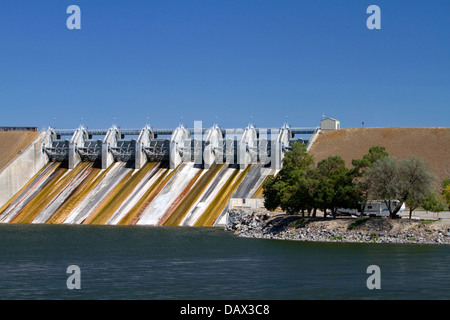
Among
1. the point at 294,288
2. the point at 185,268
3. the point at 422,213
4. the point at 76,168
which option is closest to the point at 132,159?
the point at 76,168

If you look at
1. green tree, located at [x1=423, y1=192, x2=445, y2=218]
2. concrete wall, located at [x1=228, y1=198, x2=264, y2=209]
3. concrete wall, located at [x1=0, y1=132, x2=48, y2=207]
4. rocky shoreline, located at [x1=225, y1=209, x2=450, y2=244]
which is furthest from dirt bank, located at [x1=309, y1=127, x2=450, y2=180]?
concrete wall, located at [x1=0, y1=132, x2=48, y2=207]

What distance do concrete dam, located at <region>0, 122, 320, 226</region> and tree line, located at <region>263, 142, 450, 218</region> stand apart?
1178 cm

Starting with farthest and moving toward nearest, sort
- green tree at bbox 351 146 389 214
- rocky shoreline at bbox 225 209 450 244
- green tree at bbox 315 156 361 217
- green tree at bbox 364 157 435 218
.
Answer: green tree at bbox 315 156 361 217 < green tree at bbox 351 146 389 214 < green tree at bbox 364 157 435 218 < rocky shoreline at bbox 225 209 450 244

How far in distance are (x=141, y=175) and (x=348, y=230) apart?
186ft

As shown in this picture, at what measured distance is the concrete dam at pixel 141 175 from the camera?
97.4m

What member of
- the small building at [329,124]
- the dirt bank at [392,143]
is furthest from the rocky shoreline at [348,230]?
the small building at [329,124]

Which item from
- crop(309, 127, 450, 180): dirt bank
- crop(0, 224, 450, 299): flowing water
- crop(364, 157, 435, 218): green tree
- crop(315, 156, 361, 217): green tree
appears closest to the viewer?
crop(0, 224, 450, 299): flowing water

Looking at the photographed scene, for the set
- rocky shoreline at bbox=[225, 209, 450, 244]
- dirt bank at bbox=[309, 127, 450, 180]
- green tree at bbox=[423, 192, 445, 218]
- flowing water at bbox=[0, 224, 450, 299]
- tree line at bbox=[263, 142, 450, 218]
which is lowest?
flowing water at bbox=[0, 224, 450, 299]

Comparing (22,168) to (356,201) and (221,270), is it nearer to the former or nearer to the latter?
(356,201)

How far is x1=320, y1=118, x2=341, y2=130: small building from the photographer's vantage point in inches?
4518

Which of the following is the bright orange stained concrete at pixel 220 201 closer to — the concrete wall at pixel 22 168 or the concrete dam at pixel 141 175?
the concrete dam at pixel 141 175

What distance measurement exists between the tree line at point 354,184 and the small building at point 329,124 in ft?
122

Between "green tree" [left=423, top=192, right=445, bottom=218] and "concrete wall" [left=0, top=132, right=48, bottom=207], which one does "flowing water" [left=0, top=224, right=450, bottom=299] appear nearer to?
"green tree" [left=423, top=192, right=445, bottom=218]

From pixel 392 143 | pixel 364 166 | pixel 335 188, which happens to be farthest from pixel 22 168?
pixel 364 166
